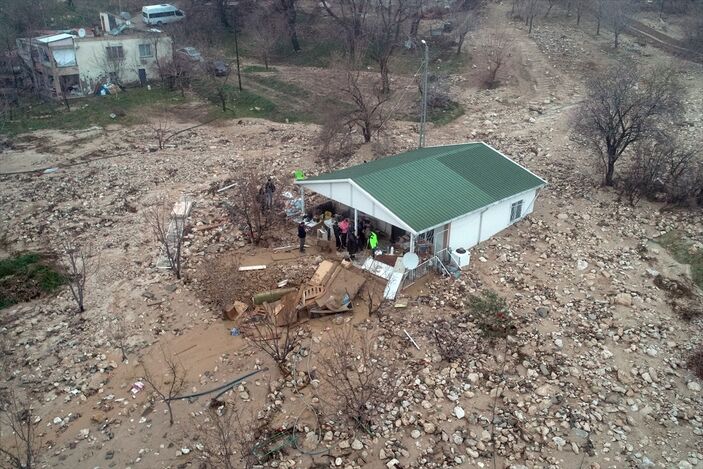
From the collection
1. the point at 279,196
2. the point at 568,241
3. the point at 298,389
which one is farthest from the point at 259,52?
the point at 298,389

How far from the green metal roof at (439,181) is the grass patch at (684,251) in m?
4.59

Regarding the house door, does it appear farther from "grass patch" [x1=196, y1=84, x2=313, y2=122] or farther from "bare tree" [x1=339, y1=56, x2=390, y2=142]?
"bare tree" [x1=339, y1=56, x2=390, y2=142]

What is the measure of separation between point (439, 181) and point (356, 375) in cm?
778

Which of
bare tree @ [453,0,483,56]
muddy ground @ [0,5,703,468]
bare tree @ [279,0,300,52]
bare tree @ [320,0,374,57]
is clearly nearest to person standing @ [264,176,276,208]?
muddy ground @ [0,5,703,468]

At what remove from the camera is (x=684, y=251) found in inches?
748

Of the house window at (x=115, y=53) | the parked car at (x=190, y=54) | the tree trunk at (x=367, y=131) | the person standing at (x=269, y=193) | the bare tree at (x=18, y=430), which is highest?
the house window at (x=115, y=53)

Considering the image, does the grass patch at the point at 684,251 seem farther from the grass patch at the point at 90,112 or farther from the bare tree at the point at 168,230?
the grass patch at the point at 90,112

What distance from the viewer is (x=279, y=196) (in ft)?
74.1

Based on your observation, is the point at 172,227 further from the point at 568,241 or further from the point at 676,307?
the point at 676,307

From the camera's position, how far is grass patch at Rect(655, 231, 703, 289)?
18016mm

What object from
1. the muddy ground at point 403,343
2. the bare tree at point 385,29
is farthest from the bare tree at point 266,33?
the muddy ground at point 403,343

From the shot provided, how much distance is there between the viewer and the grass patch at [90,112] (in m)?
32.0

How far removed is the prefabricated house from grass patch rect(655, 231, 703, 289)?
4465 millimetres

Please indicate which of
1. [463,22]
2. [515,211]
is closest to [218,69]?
[463,22]
